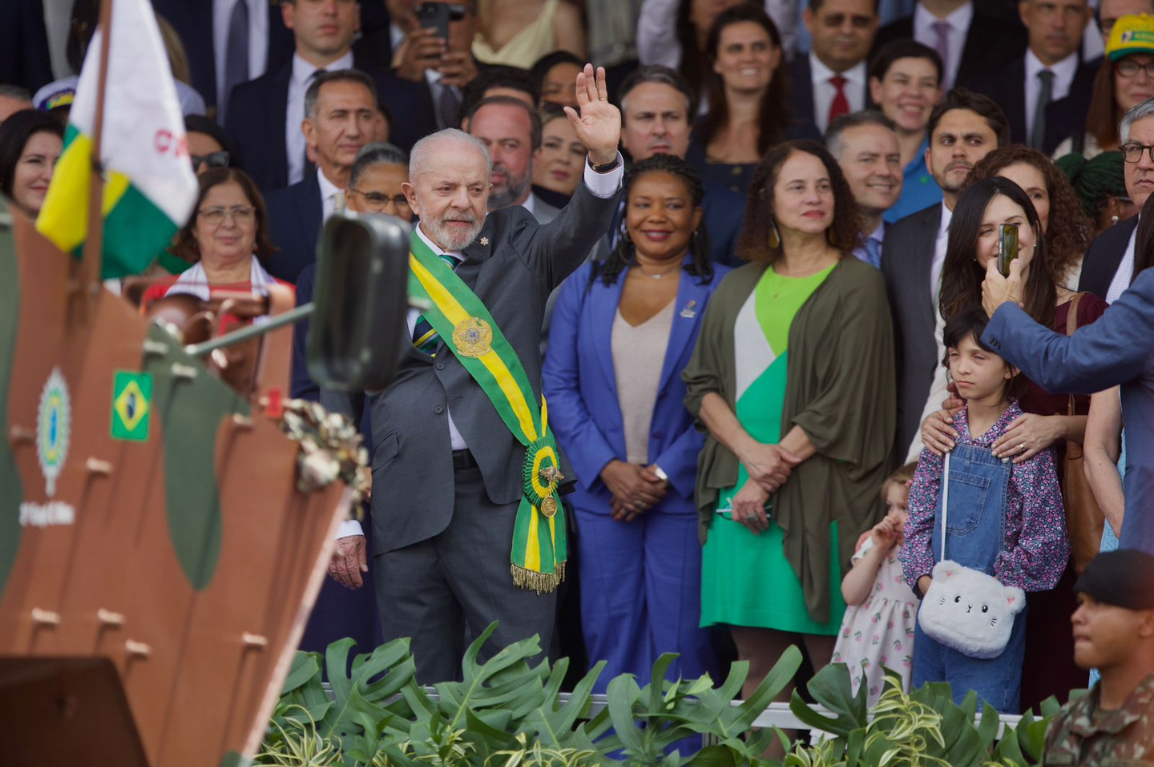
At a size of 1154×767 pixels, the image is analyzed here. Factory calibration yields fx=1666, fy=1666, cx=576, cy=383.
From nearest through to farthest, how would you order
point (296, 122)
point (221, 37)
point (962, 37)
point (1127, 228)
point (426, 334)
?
point (426, 334) → point (1127, 228) → point (296, 122) → point (962, 37) → point (221, 37)

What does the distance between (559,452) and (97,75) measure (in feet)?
10.7

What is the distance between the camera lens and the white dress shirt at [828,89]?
8.26 metres

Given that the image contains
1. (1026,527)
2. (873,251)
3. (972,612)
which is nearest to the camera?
(972,612)

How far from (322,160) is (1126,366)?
4092 millimetres

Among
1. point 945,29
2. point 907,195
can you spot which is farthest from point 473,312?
point 945,29

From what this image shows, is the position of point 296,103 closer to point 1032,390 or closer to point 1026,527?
point 1032,390

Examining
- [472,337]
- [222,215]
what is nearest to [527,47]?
[222,215]

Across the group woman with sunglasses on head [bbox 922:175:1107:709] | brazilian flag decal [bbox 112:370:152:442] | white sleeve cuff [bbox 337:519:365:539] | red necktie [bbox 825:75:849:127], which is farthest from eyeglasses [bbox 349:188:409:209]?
brazilian flag decal [bbox 112:370:152:442]

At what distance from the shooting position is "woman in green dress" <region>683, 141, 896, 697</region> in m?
6.23

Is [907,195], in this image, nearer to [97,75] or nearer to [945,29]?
[945,29]

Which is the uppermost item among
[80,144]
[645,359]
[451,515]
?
[80,144]

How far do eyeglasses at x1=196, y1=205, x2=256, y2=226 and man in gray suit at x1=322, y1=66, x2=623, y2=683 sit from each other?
56.2 inches

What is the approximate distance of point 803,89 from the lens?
838cm

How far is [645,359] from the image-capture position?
264 inches
